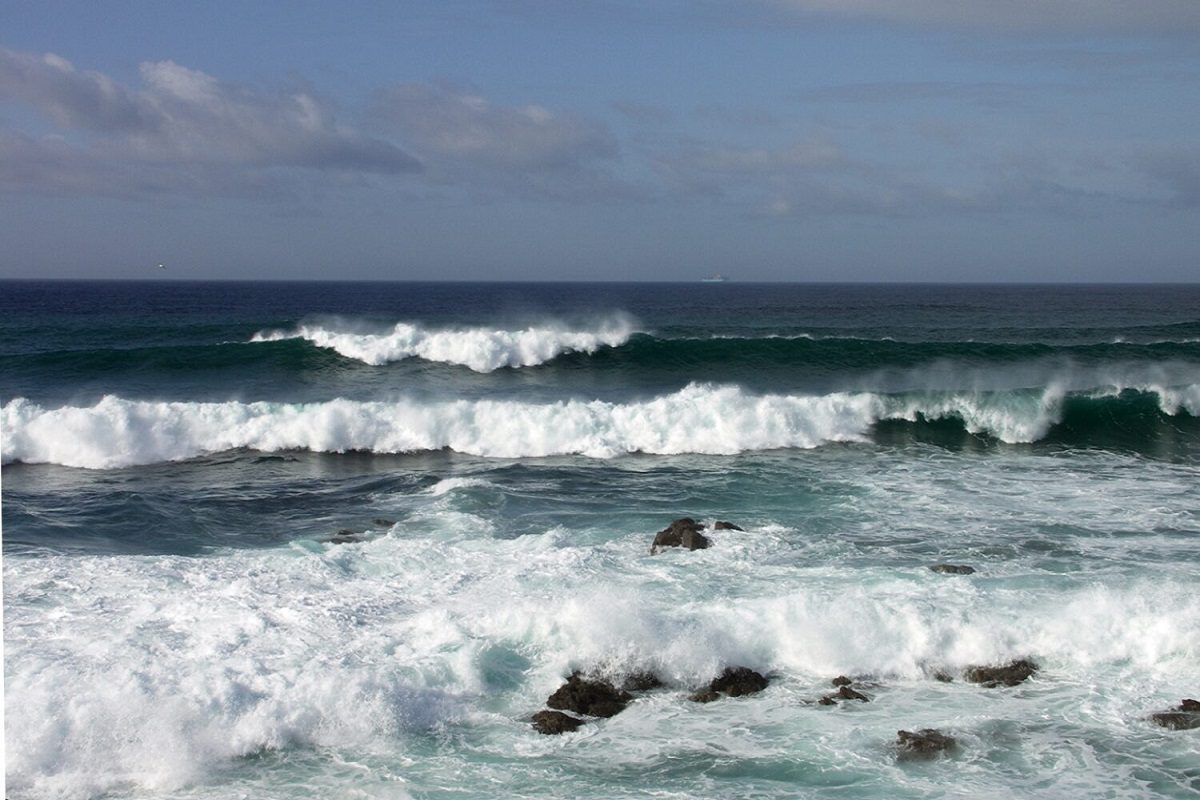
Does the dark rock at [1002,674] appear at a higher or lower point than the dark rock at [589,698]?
A: higher

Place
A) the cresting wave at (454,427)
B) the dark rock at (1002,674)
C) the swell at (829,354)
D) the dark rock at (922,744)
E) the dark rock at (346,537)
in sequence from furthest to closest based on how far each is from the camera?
1. the swell at (829,354)
2. the cresting wave at (454,427)
3. the dark rock at (346,537)
4. the dark rock at (1002,674)
5. the dark rock at (922,744)

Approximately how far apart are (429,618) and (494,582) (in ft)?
4.83

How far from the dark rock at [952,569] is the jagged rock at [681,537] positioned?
8.96 ft

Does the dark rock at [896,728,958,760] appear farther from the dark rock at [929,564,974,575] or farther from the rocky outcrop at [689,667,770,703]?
the dark rock at [929,564,974,575]

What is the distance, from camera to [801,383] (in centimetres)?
2842

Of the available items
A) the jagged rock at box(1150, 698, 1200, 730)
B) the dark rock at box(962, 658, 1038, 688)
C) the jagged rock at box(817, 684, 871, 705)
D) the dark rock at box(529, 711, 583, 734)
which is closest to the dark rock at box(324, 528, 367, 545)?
the dark rock at box(529, 711, 583, 734)

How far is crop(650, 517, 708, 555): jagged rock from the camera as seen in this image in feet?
42.3

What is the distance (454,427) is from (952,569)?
12090mm

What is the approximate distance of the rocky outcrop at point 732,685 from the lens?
905 cm

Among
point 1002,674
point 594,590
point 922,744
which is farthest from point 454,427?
point 922,744

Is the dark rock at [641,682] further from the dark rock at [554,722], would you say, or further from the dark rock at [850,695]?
the dark rock at [850,695]

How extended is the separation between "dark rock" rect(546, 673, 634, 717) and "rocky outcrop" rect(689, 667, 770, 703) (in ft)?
2.17

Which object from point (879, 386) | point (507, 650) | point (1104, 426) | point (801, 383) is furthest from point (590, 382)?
point (507, 650)

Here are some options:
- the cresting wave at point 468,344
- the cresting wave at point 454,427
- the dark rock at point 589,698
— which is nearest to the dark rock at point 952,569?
the dark rock at point 589,698
